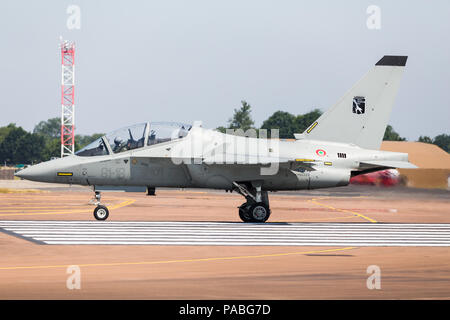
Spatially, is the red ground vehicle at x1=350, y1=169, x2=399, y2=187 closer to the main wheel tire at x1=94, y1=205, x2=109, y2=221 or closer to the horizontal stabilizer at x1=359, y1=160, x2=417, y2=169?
the horizontal stabilizer at x1=359, y1=160, x2=417, y2=169

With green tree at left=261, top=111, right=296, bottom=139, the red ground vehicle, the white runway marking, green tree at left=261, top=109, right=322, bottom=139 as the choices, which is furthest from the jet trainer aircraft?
green tree at left=261, top=111, right=296, bottom=139

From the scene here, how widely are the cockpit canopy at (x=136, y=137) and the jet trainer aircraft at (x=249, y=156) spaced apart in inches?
1.3

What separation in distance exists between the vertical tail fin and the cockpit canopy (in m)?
4.78

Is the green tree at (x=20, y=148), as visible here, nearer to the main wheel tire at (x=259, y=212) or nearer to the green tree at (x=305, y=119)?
the green tree at (x=305, y=119)

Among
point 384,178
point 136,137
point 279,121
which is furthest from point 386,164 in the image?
point 279,121

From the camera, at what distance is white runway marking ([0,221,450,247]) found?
16.2 meters

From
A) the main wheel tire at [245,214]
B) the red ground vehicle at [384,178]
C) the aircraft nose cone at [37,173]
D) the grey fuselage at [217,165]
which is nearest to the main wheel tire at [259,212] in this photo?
the main wheel tire at [245,214]

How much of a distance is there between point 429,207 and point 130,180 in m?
20.3

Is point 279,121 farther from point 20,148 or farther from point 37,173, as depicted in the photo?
point 37,173

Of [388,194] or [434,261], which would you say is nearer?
[434,261]

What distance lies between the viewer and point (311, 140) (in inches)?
914

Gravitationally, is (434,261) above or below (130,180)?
below
